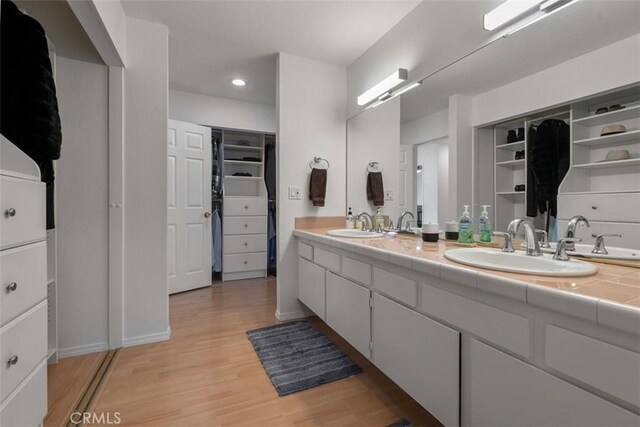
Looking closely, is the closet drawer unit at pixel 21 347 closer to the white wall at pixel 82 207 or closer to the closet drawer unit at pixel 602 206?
the white wall at pixel 82 207

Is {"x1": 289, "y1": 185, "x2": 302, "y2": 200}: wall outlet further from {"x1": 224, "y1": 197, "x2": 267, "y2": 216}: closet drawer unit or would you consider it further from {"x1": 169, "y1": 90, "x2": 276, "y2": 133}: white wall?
{"x1": 169, "y1": 90, "x2": 276, "y2": 133}: white wall

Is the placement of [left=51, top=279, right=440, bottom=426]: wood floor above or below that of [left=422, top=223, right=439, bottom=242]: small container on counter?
below

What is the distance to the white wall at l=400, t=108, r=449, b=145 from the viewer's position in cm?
183

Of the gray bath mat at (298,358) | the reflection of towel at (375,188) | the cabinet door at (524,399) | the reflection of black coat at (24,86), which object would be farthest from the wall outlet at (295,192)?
the cabinet door at (524,399)

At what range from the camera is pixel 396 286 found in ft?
4.47

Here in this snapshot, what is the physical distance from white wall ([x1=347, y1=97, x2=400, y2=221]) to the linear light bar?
0.10 metres

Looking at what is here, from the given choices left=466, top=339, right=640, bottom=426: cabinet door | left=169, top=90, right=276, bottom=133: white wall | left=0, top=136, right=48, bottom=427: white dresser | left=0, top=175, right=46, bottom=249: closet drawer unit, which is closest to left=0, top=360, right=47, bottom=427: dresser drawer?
left=0, top=136, right=48, bottom=427: white dresser

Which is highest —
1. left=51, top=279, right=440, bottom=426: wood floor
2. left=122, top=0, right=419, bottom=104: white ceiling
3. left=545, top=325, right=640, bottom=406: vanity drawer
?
left=122, top=0, right=419, bottom=104: white ceiling

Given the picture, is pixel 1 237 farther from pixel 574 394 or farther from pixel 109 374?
pixel 574 394

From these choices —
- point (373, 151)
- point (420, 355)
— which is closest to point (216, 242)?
point (373, 151)

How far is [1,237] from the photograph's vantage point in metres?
0.93

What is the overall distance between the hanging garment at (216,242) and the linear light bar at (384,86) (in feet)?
7.61

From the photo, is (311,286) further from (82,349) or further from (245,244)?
(245,244)

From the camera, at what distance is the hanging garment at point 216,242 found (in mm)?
3791
